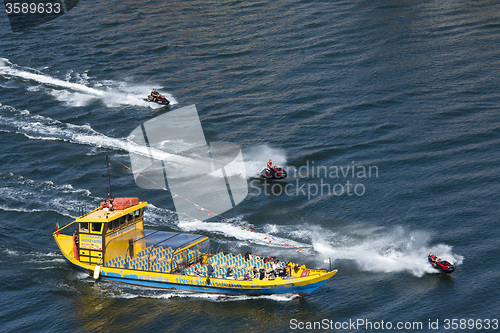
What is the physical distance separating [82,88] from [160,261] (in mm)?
55533

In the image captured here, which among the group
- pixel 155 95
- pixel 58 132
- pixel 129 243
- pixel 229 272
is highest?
pixel 155 95

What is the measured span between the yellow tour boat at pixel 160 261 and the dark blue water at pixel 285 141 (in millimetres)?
1447

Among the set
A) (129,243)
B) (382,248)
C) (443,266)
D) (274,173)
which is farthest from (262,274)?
(274,173)

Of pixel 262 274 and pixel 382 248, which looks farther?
pixel 382 248

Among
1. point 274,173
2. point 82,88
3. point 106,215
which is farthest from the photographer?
point 82,88

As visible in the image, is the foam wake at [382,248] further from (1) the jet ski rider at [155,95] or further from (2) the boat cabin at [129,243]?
(1) the jet ski rider at [155,95]

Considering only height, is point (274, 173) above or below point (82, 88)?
below

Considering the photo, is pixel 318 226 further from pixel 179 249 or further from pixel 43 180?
pixel 43 180

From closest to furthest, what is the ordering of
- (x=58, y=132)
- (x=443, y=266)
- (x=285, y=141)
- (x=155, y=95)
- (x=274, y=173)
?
(x=443, y=266), (x=274, y=173), (x=285, y=141), (x=58, y=132), (x=155, y=95)

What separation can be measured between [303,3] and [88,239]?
257ft

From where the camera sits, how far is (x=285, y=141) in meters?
88.6

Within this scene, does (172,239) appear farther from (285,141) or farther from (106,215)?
(285,141)

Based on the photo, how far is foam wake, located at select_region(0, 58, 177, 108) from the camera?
4126 inches

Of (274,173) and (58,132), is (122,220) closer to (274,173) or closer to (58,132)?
(274,173)
